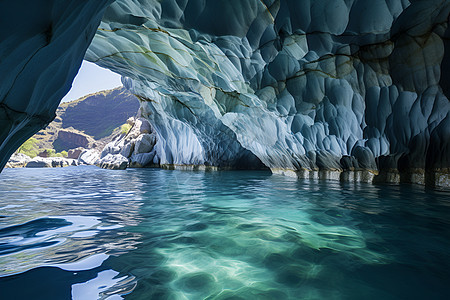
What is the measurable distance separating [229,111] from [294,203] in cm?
593

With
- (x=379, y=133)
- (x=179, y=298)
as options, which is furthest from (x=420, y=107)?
(x=179, y=298)

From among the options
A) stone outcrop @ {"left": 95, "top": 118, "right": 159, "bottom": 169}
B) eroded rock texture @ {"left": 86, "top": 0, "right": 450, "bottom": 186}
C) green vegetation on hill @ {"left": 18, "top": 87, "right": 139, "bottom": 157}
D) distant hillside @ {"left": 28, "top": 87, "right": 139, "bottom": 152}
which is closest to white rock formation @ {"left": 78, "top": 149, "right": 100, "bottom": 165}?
stone outcrop @ {"left": 95, "top": 118, "right": 159, "bottom": 169}

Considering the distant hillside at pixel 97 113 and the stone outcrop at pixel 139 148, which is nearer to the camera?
the stone outcrop at pixel 139 148

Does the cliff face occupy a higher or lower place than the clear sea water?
higher

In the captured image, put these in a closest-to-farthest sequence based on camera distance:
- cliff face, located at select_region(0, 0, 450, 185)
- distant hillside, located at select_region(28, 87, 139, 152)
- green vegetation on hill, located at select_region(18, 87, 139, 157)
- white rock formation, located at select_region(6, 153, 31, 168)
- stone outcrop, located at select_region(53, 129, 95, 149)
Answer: cliff face, located at select_region(0, 0, 450, 185)
white rock formation, located at select_region(6, 153, 31, 168)
stone outcrop, located at select_region(53, 129, 95, 149)
green vegetation on hill, located at select_region(18, 87, 139, 157)
distant hillside, located at select_region(28, 87, 139, 152)

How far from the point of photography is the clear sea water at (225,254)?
1.43 m

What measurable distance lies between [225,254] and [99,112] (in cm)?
12441

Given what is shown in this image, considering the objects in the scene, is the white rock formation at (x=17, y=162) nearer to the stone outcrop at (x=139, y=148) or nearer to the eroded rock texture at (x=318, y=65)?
the stone outcrop at (x=139, y=148)

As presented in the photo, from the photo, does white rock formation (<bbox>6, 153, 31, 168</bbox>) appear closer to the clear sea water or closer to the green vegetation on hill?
the clear sea water

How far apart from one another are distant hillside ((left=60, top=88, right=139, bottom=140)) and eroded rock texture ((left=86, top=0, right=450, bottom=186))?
103733 mm

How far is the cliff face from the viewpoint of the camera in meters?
4.60

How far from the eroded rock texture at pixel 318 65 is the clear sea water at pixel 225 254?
3.25m

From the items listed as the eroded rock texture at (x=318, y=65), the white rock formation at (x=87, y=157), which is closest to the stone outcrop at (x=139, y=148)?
the white rock formation at (x=87, y=157)

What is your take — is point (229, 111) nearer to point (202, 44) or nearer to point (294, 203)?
point (202, 44)
